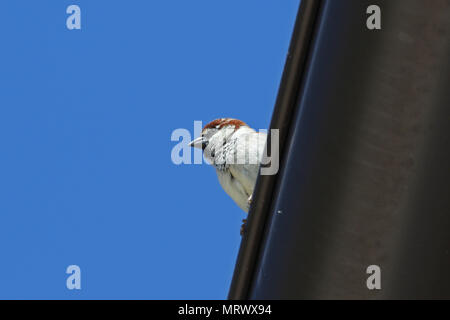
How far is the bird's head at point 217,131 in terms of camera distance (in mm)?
4973

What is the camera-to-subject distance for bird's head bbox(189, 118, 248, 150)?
16.3 ft

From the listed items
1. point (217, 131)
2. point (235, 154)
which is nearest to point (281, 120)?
point (235, 154)

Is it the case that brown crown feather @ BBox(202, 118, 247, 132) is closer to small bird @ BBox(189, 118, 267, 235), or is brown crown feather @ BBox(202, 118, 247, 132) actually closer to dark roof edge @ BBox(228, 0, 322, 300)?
small bird @ BBox(189, 118, 267, 235)

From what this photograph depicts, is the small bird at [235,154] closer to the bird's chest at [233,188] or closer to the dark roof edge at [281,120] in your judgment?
the bird's chest at [233,188]

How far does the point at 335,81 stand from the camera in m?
1.27

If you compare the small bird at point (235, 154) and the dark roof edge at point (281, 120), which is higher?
the dark roof edge at point (281, 120)

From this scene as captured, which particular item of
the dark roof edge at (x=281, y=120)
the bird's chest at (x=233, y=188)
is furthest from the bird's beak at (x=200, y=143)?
the dark roof edge at (x=281, y=120)

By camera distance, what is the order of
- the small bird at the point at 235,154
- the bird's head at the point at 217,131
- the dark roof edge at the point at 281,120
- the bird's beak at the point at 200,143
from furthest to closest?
the bird's beak at the point at 200,143 < the bird's head at the point at 217,131 < the small bird at the point at 235,154 < the dark roof edge at the point at 281,120

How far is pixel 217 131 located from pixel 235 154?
48 cm

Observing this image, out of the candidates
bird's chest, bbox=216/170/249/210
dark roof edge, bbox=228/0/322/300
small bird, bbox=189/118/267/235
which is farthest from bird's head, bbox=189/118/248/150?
dark roof edge, bbox=228/0/322/300
